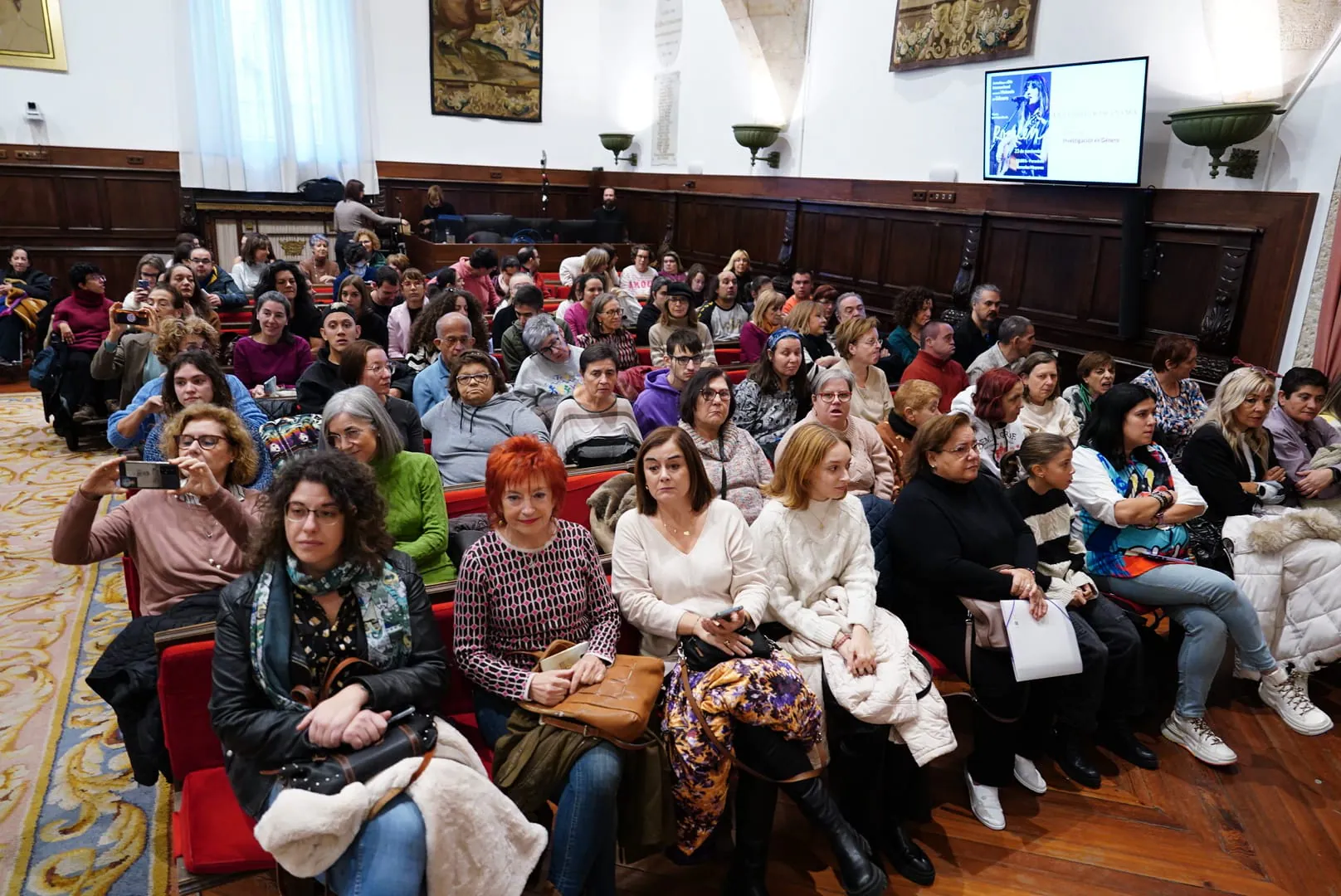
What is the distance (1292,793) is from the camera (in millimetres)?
2932

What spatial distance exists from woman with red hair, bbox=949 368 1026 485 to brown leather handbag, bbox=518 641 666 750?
222cm

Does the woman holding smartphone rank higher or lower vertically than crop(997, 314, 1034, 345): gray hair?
lower


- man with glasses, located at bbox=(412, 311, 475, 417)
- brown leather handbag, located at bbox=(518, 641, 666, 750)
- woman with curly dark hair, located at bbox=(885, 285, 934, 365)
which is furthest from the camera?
woman with curly dark hair, located at bbox=(885, 285, 934, 365)

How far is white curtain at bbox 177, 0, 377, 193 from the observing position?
10.1 m

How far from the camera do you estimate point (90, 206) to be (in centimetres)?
964

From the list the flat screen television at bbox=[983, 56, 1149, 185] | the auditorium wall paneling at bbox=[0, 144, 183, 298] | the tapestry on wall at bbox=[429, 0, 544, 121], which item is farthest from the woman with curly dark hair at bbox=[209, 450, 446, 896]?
the tapestry on wall at bbox=[429, 0, 544, 121]

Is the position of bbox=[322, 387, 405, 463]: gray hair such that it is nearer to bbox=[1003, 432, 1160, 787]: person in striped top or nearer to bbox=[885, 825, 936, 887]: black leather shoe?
bbox=[885, 825, 936, 887]: black leather shoe

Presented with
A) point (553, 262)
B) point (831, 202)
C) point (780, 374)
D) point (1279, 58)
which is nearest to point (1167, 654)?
point (780, 374)

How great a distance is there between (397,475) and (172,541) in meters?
0.69

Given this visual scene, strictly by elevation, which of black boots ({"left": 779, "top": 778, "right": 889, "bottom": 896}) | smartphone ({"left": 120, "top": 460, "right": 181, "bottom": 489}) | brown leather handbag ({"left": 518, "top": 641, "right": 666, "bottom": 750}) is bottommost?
black boots ({"left": 779, "top": 778, "right": 889, "bottom": 896})

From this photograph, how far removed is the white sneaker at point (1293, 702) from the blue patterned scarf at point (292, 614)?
3.26 m

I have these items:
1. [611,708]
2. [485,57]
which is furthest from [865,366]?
[485,57]

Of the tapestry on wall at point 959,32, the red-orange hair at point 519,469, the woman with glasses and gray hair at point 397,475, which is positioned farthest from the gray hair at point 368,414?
the tapestry on wall at point 959,32

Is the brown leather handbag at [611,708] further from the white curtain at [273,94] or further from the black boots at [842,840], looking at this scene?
the white curtain at [273,94]
